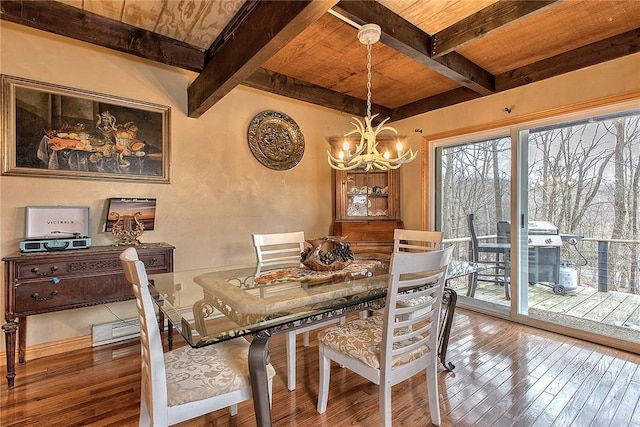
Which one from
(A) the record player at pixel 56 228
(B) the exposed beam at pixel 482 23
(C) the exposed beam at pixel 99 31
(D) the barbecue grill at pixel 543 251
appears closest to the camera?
(B) the exposed beam at pixel 482 23

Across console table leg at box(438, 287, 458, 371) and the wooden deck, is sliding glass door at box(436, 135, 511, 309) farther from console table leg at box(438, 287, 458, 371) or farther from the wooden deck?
console table leg at box(438, 287, 458, 371)

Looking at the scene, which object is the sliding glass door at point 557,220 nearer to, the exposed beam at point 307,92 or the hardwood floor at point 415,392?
the hardwood floor at point 415,392

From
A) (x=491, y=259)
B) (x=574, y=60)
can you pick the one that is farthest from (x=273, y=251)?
(x=574, y=60)

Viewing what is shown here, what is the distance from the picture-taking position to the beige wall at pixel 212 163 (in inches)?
95.5

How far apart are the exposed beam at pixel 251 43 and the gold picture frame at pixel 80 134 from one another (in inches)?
19.2

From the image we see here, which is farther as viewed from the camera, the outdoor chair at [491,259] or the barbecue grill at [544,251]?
the outdoor chair at [491,259]

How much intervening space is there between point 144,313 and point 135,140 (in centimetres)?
214

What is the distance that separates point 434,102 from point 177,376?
12.7ft

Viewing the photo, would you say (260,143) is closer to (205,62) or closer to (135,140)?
(205,62)

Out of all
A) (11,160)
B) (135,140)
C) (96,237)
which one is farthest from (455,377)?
(11,160)

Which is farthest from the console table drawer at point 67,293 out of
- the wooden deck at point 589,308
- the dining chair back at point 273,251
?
the wooden deck at point 589,308

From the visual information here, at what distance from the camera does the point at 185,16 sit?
233 cm

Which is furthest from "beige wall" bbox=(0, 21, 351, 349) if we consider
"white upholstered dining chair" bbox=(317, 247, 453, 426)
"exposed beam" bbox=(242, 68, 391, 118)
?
"white upholstered dining chair" bbox=(317, 247, 453, 426)

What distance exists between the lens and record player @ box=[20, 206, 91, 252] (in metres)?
2.23
